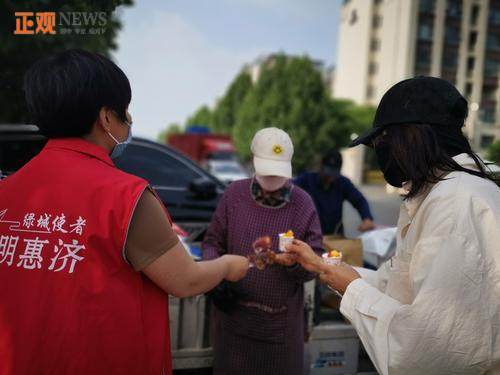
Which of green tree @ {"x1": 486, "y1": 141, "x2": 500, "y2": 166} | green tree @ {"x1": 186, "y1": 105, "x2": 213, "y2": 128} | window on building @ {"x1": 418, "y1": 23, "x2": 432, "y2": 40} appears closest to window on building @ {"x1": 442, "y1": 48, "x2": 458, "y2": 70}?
window on building @ {"x1": 418, "y1": 23, "x2": 432, "y2": 40}

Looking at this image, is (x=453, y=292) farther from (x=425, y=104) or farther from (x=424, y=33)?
(x=424, y=33)

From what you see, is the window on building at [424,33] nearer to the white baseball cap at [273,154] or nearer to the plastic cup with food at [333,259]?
the white baseball cap at [273,154]

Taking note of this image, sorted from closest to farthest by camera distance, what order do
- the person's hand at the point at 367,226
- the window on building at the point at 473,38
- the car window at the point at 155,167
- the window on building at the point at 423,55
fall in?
the person's hand at the point at 367,226 → the car window at the point at 155,167 → the window on building at the point at 473,38 → the window on building at the point at 423,55

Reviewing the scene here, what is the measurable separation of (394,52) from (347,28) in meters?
15.1

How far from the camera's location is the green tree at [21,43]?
2.78 metres

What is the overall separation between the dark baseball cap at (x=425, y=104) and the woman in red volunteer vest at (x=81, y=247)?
834 mm

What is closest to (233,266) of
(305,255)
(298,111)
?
(305,255)

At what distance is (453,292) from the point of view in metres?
1.30

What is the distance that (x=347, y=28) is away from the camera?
182 feet

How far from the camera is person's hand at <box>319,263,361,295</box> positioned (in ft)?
5.79

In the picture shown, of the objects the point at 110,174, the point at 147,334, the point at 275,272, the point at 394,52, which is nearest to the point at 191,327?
the point at 275,272

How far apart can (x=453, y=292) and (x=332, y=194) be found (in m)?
3.69

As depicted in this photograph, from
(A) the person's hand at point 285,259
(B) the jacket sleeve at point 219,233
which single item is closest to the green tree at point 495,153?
(A) the person's hand at point 285,259
